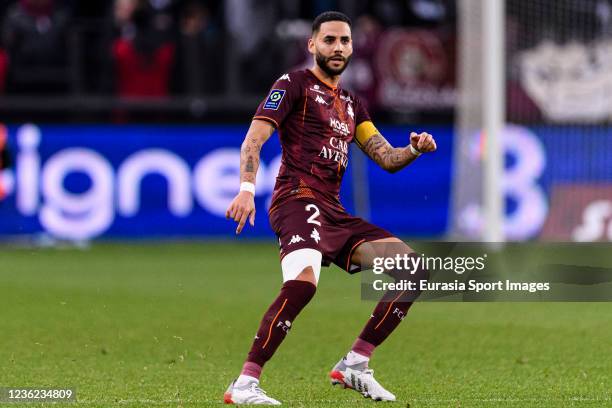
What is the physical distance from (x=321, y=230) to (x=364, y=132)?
0.80 metres

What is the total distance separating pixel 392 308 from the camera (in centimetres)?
709

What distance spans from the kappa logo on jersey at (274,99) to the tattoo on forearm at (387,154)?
721 mm

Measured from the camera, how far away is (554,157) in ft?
57.9

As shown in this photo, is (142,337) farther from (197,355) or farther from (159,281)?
(159,281)

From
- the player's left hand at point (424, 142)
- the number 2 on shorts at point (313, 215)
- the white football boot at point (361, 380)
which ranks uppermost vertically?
the player's left hand at point (424, 142)

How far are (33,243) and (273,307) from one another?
10736 mm

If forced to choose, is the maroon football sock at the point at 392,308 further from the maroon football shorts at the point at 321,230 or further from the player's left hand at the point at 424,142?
the player's left hand at the point at 424,142

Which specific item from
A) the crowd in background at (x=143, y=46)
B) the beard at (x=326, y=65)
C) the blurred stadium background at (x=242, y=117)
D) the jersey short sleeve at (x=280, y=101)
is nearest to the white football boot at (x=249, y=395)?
the jersey short sleeve at (x=280, y=101)

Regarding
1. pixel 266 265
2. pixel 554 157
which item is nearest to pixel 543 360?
pixel 266 265

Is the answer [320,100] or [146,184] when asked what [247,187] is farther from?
[146,184]

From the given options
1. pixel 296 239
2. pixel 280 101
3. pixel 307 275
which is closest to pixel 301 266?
pixel 307 275

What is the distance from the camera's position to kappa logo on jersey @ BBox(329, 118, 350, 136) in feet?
23.7

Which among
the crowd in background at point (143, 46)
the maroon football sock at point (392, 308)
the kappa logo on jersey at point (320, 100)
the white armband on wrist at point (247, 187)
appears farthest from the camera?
the crowd in background at point (143, 46)

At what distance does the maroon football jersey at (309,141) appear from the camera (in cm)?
711
